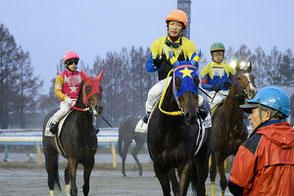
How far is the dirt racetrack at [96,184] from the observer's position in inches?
436

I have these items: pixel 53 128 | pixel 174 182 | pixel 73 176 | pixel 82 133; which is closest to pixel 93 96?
pixel 82 133

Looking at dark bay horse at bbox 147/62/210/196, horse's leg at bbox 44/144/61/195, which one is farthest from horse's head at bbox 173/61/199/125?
horse's leg at bbox 44/144/61/195

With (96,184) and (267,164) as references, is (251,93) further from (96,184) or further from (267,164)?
(267,164)

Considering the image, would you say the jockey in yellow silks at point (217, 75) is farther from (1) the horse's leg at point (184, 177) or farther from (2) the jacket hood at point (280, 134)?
(2) the jacket hood at point (280, 134)

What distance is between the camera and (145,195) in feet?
34.0

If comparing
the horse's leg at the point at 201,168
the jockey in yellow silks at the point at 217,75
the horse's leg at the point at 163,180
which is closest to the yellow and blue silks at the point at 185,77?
the horse's leg at the point at 163,180

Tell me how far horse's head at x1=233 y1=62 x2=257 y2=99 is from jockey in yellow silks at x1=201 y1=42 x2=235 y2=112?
610 millimetres

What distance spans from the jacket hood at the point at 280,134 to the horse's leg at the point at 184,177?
292 centimetres

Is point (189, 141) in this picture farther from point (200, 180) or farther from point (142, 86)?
point (142, 86)

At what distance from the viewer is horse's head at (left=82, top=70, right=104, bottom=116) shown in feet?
30.5

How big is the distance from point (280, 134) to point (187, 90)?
2.63 metres

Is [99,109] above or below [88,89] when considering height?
below

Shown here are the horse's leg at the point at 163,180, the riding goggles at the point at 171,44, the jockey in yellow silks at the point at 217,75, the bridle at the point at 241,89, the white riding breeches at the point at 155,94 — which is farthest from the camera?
the jockey in yellow silks at the point at 217,75

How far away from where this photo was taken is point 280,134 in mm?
3697
